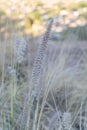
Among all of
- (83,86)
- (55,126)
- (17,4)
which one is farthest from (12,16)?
(55,126)

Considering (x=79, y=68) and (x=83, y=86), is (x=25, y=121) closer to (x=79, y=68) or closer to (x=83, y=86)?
(x=83, y=86)

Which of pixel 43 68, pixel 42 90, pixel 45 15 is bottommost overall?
pixel 42 90

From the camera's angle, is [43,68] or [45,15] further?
→ [45,15]

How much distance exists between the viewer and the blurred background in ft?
17.2

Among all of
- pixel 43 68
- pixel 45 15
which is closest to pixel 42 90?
pixel 43 68

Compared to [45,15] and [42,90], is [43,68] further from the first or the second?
[45,15]

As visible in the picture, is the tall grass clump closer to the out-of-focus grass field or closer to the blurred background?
the out-of-focus grass field

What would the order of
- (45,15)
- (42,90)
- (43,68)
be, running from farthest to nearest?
(45,15), (42,90), (43,68)

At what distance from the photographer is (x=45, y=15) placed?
6.12m

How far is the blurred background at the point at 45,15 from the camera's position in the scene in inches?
206

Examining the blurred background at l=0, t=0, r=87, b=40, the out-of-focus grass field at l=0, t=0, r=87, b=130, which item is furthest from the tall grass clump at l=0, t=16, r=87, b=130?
the blurred background at l=0, t=0, r=87, b=40

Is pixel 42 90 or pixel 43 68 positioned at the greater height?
pixel 43 68

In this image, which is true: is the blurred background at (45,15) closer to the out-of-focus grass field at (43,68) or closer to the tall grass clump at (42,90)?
the out-of-focus grass field at (43,68)


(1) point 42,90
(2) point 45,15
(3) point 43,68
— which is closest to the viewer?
(3) point 43,68
